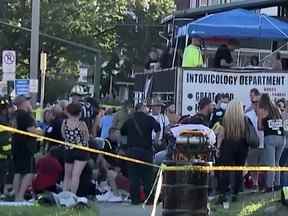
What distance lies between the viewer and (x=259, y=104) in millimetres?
13328

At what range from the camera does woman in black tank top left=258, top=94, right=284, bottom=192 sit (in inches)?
524

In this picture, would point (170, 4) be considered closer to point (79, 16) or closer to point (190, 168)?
point (79, 16)

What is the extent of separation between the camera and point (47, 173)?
41.5 feet

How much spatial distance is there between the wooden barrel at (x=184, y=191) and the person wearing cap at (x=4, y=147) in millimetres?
4555

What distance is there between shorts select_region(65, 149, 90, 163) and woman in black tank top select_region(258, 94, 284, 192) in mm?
3161

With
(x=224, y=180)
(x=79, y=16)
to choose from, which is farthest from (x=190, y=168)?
(x=79, y=16)

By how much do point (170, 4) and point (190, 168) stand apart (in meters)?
53.5

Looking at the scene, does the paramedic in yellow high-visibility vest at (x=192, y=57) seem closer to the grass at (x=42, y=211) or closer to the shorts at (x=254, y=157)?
the shorts at (x=254, y=157)

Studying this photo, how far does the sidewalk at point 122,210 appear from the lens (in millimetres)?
11914

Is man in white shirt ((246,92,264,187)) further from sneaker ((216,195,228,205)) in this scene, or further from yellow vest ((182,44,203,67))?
yellow vest ((182,44,203,67))

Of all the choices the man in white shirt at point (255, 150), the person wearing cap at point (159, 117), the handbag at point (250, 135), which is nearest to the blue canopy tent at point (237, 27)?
the person wearing cap at point (159, 117)

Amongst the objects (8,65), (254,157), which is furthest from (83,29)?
(254,157)

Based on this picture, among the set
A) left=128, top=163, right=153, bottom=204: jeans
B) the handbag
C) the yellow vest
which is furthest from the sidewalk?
the yellow vest

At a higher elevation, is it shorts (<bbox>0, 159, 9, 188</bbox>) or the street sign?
the street sign
